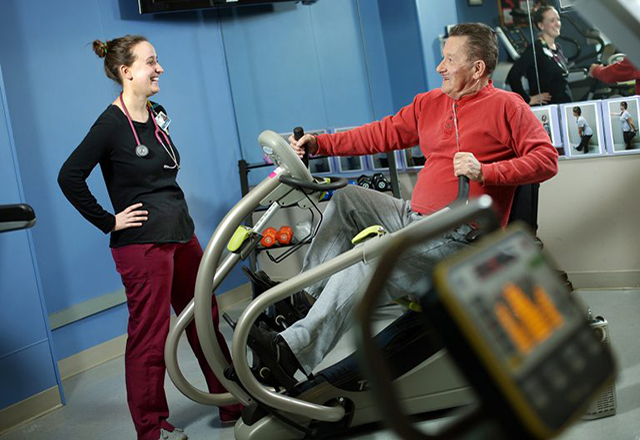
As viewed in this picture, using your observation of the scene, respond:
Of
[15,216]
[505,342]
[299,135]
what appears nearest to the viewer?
[505,342]

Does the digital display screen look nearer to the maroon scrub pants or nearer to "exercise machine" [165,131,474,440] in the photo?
"exercise machine" [165,131,474,440]

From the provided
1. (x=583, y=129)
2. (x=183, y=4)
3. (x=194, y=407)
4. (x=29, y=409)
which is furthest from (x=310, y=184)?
(x=183, y=4)

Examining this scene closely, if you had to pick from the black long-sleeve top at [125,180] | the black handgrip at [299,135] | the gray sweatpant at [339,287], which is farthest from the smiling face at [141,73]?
the gray sweatpant at [339,287]

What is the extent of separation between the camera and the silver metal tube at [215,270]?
247 centimetres

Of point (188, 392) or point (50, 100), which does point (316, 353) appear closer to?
point (188, 392)

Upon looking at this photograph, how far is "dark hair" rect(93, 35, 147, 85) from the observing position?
2.92 meters

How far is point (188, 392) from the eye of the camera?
277 cm

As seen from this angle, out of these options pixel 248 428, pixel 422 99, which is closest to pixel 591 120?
pixel 422 99

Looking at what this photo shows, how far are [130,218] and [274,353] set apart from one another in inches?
30.3

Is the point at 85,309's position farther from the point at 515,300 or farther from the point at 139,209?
the point at 515,300

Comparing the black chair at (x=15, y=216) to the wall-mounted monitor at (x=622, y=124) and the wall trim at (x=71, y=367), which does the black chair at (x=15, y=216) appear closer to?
the wall trim at (x=71, y=367)

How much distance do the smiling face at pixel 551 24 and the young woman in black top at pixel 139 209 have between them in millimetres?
2110

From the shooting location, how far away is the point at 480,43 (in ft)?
9.61

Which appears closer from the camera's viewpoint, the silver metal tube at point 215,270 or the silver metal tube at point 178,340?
the silver metal tube at point 215,270
